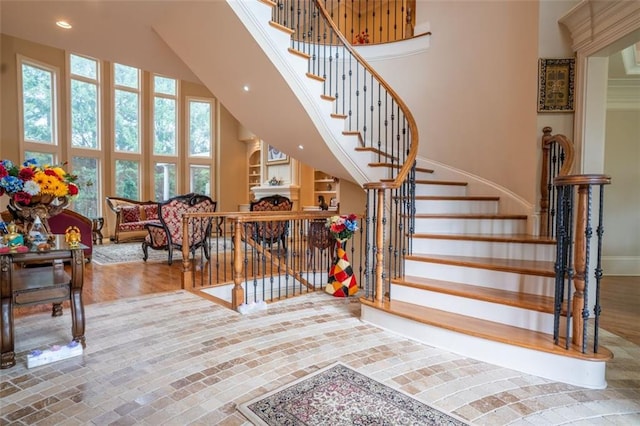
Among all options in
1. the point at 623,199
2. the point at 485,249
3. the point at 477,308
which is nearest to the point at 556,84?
the point at 485,249

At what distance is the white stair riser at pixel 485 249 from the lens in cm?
288

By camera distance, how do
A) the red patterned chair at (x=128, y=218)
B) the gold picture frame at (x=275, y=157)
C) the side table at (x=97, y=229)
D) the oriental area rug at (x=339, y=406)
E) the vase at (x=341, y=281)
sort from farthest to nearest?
the gold picture frame at (x=275, y=157) < the red patterned chair at (x=128, y=218) < the side table at (x=97, y=229) < the vase at (x=341, y=281) < the oriental area rug at (x=339, y=406)

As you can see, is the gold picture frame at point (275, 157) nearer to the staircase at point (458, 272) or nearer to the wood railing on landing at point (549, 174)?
the staircase at point (458, 272)

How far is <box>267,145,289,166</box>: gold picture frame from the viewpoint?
8.91 m

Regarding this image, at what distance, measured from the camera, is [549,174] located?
3291mm

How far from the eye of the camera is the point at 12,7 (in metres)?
3.27

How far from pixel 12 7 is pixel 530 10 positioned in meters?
5.19

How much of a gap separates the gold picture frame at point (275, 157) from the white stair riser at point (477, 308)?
6.54 m

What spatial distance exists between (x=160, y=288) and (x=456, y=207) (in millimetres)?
3478

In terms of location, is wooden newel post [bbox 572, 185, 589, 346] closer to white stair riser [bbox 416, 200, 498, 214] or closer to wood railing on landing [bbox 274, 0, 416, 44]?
white stair riser [bbox 416, 200, 498, 214]

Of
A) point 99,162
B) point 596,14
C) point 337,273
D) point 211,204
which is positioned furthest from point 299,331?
point 99,162

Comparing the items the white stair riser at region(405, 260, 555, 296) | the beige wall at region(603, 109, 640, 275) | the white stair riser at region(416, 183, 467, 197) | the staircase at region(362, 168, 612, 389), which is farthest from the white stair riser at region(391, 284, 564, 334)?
the beige wall at region(603, 109, 640, 275)

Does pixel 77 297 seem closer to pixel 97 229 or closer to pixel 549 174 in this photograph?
pixel 549 174

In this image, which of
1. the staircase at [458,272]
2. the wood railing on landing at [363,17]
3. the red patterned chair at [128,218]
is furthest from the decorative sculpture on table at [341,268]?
the red patterned chair at [128,218]
